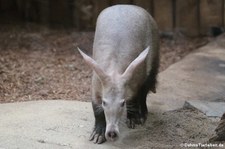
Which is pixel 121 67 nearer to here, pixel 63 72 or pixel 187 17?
pixel 63 72

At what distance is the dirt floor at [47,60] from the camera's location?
22.0ft

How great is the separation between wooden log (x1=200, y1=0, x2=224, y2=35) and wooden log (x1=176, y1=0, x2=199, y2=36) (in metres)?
0.10

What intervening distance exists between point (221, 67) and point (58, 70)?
230 centimetres

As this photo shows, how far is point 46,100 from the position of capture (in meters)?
6.05

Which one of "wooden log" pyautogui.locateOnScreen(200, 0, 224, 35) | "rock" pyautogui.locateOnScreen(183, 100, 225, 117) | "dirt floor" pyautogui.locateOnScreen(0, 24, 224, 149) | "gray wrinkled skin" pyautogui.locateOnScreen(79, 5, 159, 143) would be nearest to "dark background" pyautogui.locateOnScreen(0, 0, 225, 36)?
"wooden log" pyautogui.locateOnScreen(200, 0, 224, 35)

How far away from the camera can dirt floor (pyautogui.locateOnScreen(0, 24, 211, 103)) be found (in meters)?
6.70

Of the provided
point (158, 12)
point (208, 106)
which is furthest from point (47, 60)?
point (208, 106)

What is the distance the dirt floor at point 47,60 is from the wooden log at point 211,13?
32cm

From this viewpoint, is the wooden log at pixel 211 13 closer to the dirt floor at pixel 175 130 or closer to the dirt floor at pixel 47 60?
the dirt floor at pixel 47 60

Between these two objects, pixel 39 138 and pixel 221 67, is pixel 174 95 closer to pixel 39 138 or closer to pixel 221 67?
pixel 221 67

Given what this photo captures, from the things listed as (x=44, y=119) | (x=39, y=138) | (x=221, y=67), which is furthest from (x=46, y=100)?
(x=221, y=67)

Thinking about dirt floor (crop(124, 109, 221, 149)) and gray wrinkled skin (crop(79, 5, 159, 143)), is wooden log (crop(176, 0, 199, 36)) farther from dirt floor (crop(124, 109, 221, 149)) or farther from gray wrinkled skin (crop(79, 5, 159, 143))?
dirt floor (crop(124, 109, 221, 149))

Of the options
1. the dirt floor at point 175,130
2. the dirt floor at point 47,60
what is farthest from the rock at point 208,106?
the dirt floor at point 47,60

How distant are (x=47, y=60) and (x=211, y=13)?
3.16m
